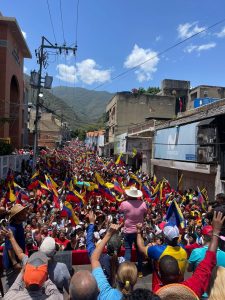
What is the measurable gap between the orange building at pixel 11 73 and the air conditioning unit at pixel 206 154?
50.1 ft

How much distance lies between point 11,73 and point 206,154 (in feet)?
76.3

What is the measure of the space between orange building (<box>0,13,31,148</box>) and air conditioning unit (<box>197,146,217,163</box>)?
50.1 ft

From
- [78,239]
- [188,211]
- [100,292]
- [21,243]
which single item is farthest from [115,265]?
[188,211]

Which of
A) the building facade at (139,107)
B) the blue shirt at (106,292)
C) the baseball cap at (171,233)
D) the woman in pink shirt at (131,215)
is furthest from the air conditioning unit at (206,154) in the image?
the building facade at (139,107)

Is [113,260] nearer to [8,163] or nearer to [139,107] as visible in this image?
[8,163]

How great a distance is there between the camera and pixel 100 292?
8.96ft

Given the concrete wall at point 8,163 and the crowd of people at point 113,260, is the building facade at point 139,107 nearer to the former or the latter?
the concrete wall at point 8,163

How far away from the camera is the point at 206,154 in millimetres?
18875

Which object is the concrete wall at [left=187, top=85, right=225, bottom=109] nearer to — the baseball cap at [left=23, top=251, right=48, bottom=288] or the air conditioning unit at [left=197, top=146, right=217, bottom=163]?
the air conditioning unit at [left=197, top=146, right=217, bottom=163]

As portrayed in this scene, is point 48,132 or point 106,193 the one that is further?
point 48,132

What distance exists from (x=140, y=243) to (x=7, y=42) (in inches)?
1257

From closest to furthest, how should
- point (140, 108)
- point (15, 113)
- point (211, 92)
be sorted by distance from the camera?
point (211, 92)
point (15, 113)
point (140, 108)

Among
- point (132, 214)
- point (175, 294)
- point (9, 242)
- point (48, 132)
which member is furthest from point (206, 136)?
point (48, 132)

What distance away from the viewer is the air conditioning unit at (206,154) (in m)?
18.3
